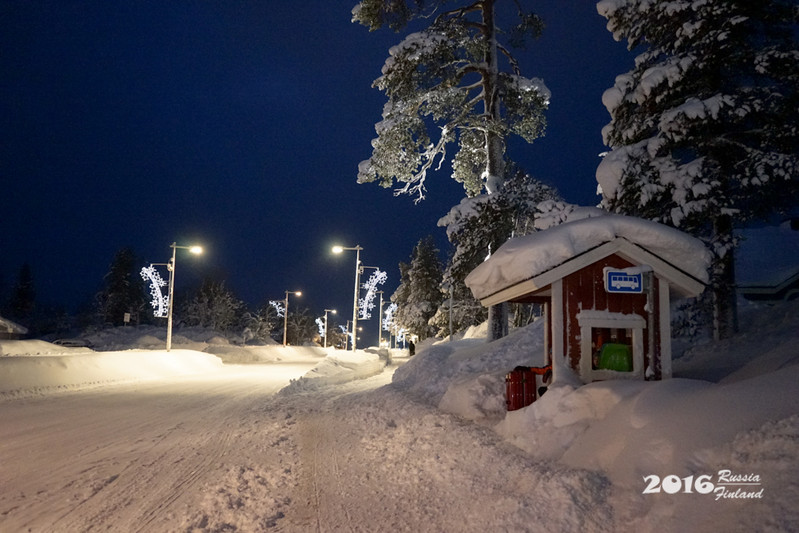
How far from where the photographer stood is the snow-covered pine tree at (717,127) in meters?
10.6

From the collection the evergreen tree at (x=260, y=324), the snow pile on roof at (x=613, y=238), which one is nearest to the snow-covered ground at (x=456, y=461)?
the snow pile on roof at (x=613, y=238)

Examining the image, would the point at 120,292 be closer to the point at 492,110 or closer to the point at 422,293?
the point at 422,293

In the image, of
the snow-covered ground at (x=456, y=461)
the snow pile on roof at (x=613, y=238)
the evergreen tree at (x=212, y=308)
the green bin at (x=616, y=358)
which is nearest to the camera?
the snow-covered ground at (x=456, y=461)

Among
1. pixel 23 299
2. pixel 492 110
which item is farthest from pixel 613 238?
pixel 23 299

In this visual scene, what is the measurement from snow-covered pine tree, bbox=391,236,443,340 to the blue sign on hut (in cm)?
4796

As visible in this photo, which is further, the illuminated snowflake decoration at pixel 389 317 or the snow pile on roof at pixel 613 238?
the illuminated snowflake decoration at pixel 389 317

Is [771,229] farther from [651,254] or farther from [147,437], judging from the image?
[147,437]

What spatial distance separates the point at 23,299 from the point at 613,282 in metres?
104

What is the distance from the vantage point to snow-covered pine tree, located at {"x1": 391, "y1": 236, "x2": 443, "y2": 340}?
57.5 meters

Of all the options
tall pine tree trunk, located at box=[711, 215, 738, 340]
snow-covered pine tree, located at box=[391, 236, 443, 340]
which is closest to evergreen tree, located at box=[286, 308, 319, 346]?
snow-covered pine tree, located at box=[391, 236, 443, 340]

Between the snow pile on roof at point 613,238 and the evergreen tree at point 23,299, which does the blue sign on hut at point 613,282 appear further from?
the evergreen tree at point 23,299

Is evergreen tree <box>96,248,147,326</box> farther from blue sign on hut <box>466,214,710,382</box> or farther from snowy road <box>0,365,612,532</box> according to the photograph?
blue sign on hut <box>466,214,710,382</box>

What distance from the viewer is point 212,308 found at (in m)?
92.4

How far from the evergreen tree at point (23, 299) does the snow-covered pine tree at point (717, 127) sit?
102 m
